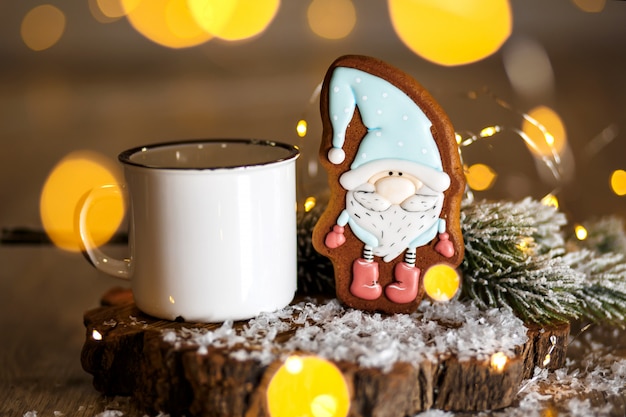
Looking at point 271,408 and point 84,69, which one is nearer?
point 271,408

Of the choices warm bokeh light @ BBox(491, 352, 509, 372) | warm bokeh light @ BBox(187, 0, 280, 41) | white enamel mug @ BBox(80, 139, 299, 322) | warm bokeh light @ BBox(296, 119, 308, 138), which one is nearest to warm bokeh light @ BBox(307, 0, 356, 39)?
warm bokeh light @ BBox(187, 0, 280, 41)

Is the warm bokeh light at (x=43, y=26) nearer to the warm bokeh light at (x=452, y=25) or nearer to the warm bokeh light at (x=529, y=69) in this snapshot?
the warm bokeh light at (x=452, y=25)

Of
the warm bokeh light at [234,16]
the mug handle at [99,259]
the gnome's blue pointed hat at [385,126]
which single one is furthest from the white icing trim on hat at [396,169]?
the warm bokeh light at [234,16]

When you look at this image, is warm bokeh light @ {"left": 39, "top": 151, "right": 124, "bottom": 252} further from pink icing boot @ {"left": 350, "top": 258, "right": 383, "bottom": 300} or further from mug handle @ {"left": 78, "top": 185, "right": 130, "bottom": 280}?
pink icing boot @ {"left": 350, "top": 258, "right": 383, "bottom": 300}

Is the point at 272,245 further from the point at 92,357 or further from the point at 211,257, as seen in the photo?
the point at 92,357

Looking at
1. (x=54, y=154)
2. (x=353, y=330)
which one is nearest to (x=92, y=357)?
(x=353, y=330)

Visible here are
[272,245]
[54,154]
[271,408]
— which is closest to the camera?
[271,408]
